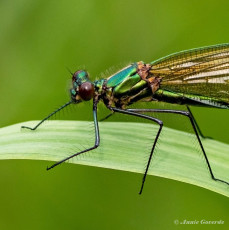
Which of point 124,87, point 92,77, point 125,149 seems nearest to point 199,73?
point 124,87

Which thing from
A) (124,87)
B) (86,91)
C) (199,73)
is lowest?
(199,73)

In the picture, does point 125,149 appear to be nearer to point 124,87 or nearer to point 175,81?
point 124,87

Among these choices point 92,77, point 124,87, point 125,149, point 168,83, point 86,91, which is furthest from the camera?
point 92,77

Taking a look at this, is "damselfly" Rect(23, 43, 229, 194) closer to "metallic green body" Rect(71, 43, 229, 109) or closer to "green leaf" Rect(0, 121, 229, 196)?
"metallic green body" Rect(71, 43, 229, 109)

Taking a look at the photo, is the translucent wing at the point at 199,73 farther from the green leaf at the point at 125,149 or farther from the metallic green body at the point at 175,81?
the green leaf at the point at 125,149

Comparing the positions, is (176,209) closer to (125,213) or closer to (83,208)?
(125,213)

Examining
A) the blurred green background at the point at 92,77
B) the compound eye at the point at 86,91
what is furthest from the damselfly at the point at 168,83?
the blurred green background at the point at 92,77

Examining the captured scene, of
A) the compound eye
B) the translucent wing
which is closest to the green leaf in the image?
the compound eye

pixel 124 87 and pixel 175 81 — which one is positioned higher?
pixel 124 87
